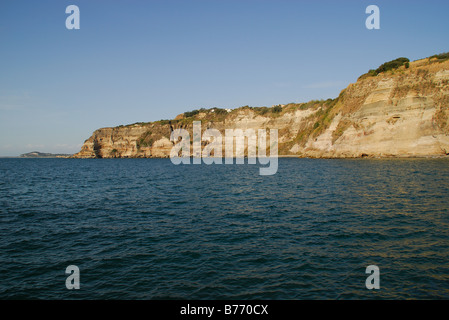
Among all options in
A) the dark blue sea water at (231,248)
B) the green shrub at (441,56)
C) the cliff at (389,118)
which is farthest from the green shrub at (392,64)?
the dark blue sea water at (231,248)

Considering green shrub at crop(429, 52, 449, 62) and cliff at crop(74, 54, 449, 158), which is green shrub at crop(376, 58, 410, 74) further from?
green shrub at crop(429, 52, 449, 62)

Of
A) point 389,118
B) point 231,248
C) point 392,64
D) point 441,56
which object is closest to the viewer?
point 231,248

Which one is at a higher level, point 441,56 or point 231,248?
point 441,56

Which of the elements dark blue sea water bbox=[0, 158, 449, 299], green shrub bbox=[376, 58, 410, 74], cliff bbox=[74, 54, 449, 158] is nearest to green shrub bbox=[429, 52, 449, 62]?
cliff bbox=[74, 54, 449, 158]

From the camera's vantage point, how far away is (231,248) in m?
12.3

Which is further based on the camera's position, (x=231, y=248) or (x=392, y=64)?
(x=392, y=64)

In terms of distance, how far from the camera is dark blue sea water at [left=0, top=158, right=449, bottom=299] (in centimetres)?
888

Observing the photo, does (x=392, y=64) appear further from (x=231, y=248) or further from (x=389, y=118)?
(x=231, y=248)

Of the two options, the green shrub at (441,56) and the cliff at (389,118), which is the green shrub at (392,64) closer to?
the cliff at (389,118)

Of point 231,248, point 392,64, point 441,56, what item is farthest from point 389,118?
point 231,248

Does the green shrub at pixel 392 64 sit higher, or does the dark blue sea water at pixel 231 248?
the green shrub at pixel 392 64

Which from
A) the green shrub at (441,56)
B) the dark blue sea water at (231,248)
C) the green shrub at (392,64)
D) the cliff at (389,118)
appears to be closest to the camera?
the dark blue sea water at (231,248)

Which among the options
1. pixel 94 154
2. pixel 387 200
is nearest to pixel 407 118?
pixel 387 200

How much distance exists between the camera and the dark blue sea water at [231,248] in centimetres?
888
